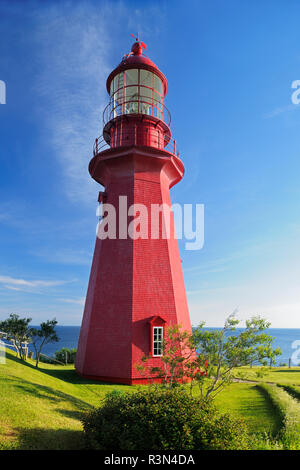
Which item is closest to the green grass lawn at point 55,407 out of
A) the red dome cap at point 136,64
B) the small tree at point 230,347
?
the small tree at point 230,347

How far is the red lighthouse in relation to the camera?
44.0 ft

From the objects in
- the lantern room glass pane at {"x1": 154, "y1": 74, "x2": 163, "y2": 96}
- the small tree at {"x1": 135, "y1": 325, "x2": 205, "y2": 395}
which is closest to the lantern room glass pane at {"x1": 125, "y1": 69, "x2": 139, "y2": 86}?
the lantern room glass pane at {"x1": 154, "y1": 74, "x2": 163, "y2": 96}

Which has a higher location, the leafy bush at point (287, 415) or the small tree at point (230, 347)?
the small tree at point (230, 347)

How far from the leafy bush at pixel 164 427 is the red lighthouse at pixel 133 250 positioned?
23.7ft

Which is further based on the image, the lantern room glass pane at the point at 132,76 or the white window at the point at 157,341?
the lantern room glass pane at the point at 132,76

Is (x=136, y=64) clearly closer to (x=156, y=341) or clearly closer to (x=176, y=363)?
(x=156, y=341)

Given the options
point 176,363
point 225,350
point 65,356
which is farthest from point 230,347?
point 65,356

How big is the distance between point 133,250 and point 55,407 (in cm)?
783

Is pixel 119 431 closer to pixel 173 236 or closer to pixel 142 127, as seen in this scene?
pixel 173 236

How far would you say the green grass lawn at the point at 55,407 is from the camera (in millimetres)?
6191

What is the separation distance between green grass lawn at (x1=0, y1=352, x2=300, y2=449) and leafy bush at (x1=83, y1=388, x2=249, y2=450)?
0.97 metres

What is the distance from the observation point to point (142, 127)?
16406 millimetres

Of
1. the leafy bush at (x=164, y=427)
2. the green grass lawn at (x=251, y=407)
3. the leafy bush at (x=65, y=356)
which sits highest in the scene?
the leafy bush at (x=164, y=427)

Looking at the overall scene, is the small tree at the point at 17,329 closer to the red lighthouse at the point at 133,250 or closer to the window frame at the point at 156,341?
the red lighthouse at the point at 133,250
